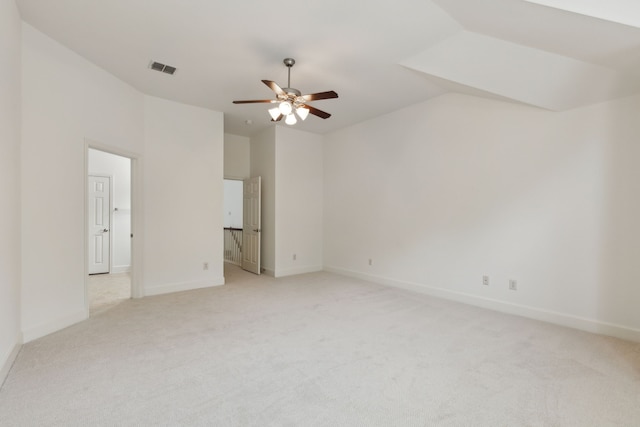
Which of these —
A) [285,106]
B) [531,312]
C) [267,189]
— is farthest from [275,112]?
[531,312]

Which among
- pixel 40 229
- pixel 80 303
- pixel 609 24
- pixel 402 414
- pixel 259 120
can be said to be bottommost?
pixel 402 414

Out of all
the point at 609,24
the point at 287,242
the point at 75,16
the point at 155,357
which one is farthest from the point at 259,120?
the point at 609,24

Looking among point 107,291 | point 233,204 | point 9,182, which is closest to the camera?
point 9,182

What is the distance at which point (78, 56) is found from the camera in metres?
3.48

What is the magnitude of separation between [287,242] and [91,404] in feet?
14.6

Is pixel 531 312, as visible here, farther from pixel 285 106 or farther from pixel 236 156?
pixel 236 156

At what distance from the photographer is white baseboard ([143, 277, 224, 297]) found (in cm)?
464

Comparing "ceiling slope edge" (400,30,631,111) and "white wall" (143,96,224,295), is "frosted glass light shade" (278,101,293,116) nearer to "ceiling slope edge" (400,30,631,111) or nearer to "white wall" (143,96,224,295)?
"ceiling slope edge" (400,30,631,111)

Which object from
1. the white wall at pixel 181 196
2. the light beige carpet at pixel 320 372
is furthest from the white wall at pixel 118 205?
the light beige carpet at pixel 320 372

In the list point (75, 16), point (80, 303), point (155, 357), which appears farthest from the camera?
point (80, 303)

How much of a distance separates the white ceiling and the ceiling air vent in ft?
0.29

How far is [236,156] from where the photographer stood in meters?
6.83

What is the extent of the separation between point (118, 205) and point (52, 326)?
3851mm

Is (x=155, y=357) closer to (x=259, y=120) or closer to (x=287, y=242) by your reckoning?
(x=287, y=242)
